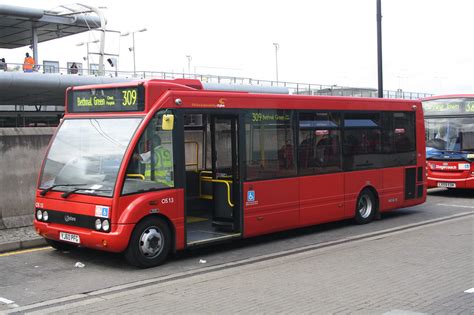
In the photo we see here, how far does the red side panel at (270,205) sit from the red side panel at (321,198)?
241 mm

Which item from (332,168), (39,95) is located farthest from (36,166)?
(39,95)

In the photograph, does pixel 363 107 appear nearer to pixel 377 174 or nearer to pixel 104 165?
pixel 377 174

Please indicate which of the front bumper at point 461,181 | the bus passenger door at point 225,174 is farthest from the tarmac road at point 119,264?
the front bumper at point 461,181

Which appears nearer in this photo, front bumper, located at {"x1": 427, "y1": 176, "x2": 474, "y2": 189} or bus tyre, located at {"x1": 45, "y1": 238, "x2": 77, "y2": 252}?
bus tyre, located at {"x1": 45, "y1": 238, "x2": 77, "y2": 252}

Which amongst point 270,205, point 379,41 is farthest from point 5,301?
point 379,41

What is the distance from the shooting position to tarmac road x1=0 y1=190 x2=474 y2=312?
6777 millimetres

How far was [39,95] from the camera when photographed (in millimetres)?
40125

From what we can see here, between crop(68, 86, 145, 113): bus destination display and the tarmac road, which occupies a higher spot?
crop(68, 86, 145, 113): bus destination display

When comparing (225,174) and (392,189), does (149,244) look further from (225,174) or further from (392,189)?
(392,189)

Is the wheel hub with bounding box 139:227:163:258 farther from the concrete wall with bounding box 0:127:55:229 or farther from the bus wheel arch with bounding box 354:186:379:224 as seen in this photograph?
the bus wheel arch with bounding box 354:186:379:224

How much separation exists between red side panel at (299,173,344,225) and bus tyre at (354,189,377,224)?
0.76m

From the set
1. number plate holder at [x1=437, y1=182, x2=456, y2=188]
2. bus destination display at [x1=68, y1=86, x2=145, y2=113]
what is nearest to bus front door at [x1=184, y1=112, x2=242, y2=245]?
bus destination display at [x1=68, y1=86, x2=145, y2=113]

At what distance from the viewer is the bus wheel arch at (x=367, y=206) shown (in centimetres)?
1184

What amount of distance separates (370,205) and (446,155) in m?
6.08
